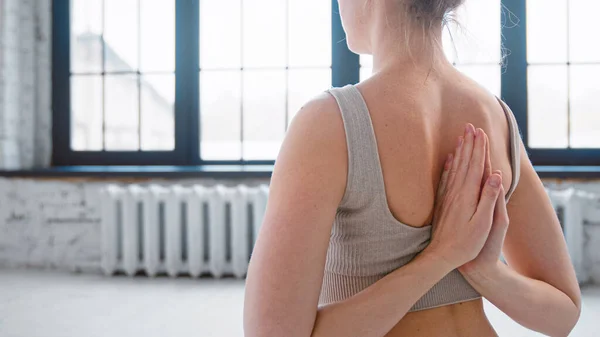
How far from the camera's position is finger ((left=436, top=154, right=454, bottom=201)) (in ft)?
1.97

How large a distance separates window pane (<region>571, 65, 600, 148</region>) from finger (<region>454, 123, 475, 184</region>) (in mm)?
3415

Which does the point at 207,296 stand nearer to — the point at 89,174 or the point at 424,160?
the point at 89,174

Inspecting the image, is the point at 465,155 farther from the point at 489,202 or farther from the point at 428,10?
the point at 428,10

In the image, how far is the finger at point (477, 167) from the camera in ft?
1.90

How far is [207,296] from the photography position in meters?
2.99

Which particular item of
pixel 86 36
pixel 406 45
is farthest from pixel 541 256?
pixel 86 36

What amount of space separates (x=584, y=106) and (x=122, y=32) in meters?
3.50

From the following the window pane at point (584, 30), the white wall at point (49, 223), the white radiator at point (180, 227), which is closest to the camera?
the white radiator at point (180, 227)

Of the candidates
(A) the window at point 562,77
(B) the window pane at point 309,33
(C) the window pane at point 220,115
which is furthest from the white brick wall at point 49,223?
(A) the window at point 562,77

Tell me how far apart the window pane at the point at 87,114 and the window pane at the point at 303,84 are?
5.12ft

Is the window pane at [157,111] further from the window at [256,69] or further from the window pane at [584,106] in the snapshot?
the window pane at [584,106]

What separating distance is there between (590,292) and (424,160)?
9.84 ft

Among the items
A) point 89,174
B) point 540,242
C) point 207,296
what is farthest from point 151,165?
point 540,242

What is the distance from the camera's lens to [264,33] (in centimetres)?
388
